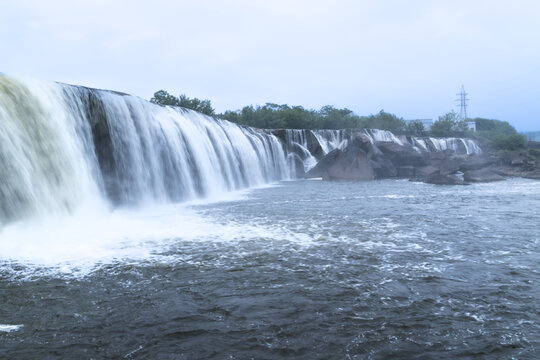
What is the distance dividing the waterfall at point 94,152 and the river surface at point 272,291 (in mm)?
1497

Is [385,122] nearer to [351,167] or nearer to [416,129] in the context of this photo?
[416,129]

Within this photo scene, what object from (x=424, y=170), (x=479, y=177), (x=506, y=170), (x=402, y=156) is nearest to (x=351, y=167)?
(x=424, y=170)

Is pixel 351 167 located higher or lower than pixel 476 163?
higher

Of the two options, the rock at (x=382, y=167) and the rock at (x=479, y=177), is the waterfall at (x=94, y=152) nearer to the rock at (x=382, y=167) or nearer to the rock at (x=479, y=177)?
the rock at (x=382, y=167)

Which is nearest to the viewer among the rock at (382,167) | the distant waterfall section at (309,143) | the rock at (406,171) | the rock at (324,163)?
the rock at (382,167)

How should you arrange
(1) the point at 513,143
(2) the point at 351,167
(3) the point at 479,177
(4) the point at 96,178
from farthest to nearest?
(1) the point at 513,143, (2) the point at 351,167, (3) the point at 479,177, (4) the point at 96,178

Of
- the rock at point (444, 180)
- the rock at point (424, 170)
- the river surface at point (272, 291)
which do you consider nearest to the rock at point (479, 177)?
the rock at point (444, 180)

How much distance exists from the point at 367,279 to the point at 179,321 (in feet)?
8.18

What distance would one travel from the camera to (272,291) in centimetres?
475

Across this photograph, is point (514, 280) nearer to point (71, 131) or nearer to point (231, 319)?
point (231, 319)

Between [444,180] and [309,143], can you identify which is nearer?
[444,180]

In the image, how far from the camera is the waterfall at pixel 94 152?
9555mm

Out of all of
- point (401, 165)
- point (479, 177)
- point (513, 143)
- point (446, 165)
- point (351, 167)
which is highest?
point (513, 143)

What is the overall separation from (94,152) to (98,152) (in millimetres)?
321
